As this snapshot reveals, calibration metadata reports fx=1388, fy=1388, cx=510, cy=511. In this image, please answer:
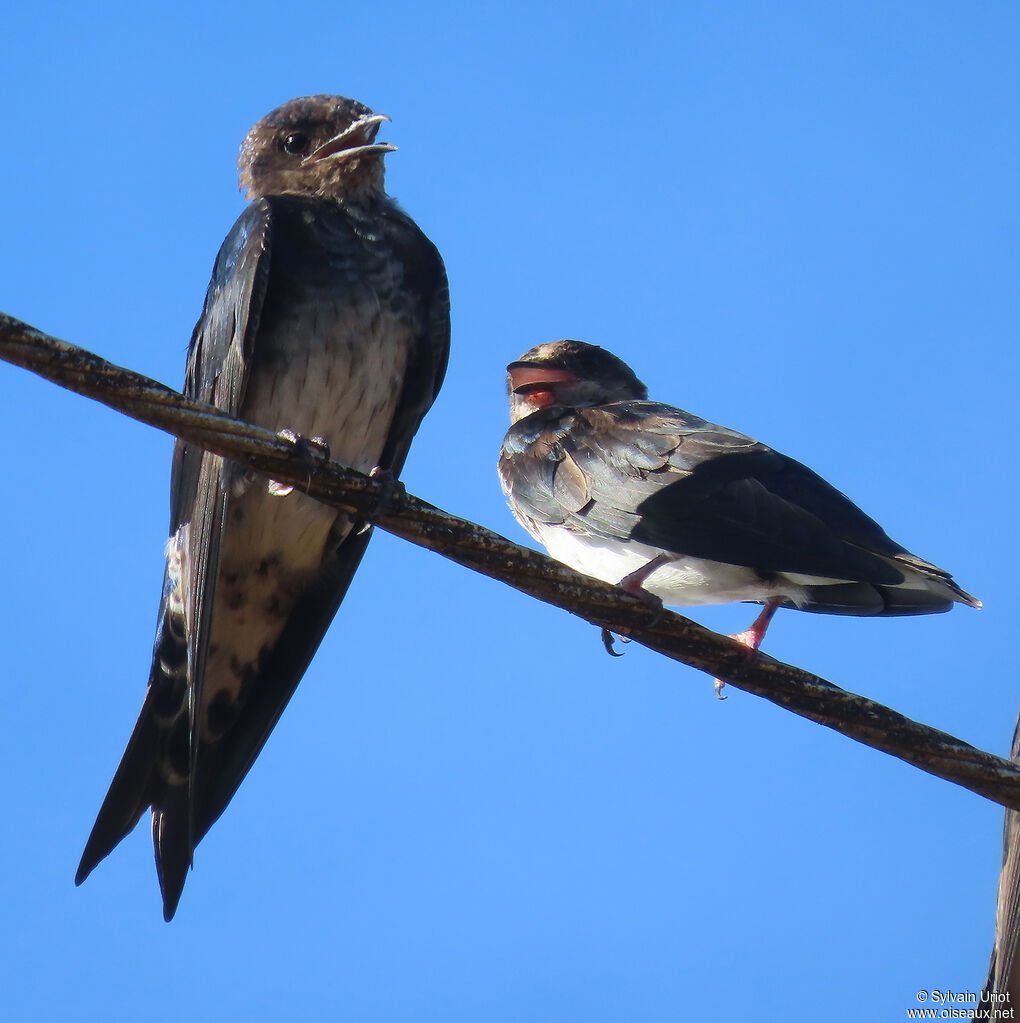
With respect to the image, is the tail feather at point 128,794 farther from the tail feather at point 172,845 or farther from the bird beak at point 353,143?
the bird beak at point 353,143

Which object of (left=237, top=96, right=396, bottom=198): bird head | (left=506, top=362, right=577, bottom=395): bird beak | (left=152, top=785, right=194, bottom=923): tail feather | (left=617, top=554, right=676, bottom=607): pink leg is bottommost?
(left=152, top=785, right=194, bottom=923): tail feather

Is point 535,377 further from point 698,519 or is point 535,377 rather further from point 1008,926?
point 1008,926

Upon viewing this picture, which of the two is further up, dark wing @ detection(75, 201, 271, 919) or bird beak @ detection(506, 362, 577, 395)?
bird beak @ detection(506, 362, 577, 395)


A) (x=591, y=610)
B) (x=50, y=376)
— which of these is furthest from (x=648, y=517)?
(x=50, y=376)

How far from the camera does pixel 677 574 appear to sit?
5359mm

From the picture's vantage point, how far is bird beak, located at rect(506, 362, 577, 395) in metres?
6.97

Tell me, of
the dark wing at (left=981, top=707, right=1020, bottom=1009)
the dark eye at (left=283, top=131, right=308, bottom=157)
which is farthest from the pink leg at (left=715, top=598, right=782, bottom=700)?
the dark eye at (left=283, top=131, right=308, bottom=157)

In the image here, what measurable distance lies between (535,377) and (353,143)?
163 centimetres

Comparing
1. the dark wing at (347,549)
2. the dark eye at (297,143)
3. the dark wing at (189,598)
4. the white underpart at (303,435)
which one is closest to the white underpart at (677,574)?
the dark wing at (347,549)

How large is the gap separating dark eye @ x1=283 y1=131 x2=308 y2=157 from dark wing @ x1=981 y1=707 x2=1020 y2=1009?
379 cm

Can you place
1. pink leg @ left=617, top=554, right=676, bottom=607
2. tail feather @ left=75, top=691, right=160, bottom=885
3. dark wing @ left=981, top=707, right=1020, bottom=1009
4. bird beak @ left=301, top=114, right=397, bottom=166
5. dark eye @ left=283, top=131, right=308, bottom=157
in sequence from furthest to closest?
dark eye @ left=283, top=131, right=308, bottom=157
bird beak @ left=301, top=114, right=397, bottom=166
pink leg @ left=617, top=554, right=676, bottom=607
dark wing @ left=981, top=707, right=1020, bottom=1009
tail feather @ left=75, top=691, right=160, bottom=885

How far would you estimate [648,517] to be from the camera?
17.0 feet

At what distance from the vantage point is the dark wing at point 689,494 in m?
4.84

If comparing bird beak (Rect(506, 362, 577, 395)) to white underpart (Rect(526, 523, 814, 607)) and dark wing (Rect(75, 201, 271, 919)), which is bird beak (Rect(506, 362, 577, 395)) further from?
dark wing (Rect(75, 201, 271, 919))
